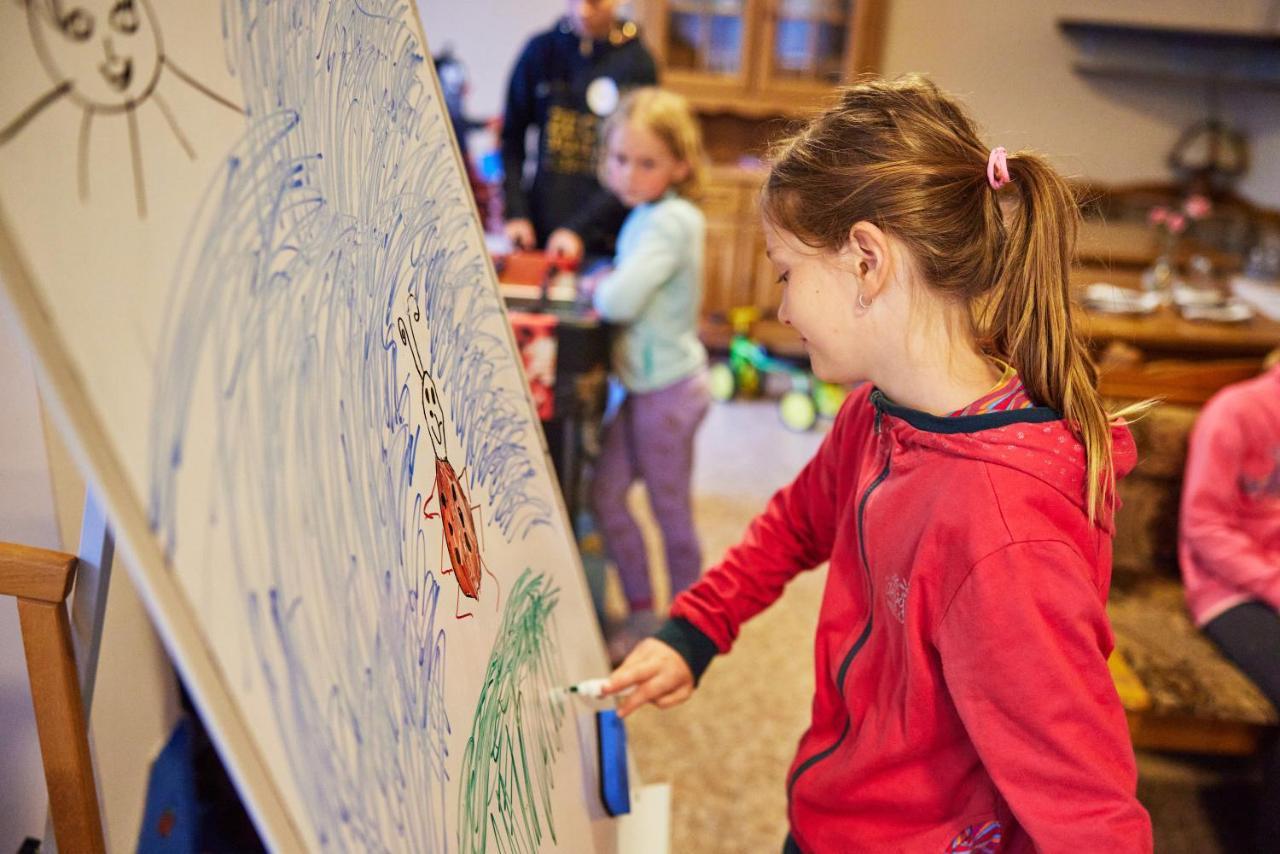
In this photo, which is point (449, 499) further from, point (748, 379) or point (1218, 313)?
Result: point (748, 379)

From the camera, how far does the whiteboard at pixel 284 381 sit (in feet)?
1.02

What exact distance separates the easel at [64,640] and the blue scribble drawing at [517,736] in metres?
0.28

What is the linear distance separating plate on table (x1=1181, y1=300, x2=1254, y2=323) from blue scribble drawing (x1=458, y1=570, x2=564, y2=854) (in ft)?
7.78

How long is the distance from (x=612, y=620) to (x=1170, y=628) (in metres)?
1.18

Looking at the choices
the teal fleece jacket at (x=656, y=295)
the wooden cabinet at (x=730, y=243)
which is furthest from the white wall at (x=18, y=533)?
the wooden cabinet at (x=730, y=243)

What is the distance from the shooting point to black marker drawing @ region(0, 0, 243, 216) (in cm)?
31

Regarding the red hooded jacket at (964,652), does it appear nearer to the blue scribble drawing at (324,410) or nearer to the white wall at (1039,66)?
the blue scribble drawing at (324,410)

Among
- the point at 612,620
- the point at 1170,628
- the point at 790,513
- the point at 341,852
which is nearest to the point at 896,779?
the point at 790,513

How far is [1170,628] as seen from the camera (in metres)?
1.68

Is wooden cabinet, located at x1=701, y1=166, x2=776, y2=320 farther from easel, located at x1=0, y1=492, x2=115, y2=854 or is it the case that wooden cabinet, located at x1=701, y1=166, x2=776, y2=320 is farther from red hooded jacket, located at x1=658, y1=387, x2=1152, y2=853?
easel, located at x1=0, y1=492, x2=115, y2=854

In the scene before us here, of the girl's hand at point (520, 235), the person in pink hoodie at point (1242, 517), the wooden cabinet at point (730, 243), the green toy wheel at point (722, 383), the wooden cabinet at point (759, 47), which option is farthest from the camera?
the wooden cabinet at point (730, 243)

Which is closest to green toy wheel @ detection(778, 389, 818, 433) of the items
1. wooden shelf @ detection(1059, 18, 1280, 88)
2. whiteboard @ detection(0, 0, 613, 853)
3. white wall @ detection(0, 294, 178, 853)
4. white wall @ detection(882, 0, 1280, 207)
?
white wall @ detection(882, 0, 1280, 207)

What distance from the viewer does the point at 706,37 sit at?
4.14 m

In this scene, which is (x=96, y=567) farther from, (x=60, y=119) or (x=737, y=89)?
(x=737, y=89)
